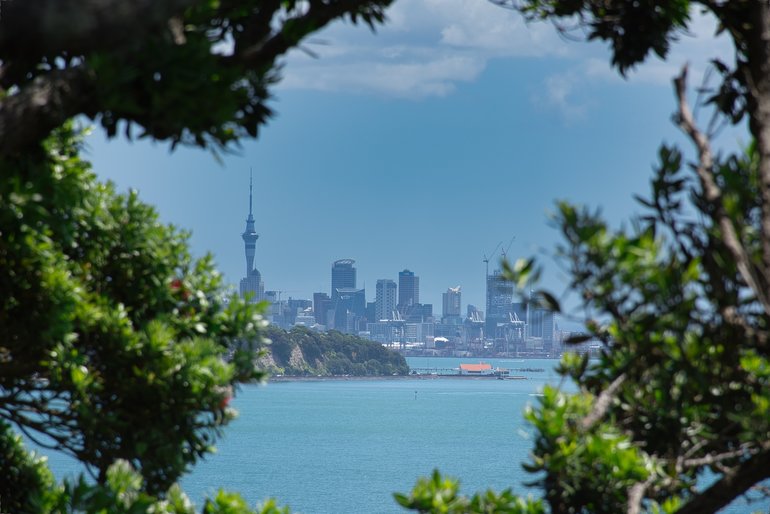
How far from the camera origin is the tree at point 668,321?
312cm

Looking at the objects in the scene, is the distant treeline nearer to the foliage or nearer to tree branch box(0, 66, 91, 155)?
the foliage

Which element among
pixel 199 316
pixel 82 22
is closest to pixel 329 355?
pixel 199 316

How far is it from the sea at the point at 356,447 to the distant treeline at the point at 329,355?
133 inches

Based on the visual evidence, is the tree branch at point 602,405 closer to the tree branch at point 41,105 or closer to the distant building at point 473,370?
the tree branch at point 41,105

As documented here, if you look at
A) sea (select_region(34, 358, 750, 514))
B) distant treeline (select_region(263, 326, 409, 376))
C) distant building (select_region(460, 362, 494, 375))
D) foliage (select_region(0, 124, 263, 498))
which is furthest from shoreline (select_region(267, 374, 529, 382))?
foliage (select_region(0, 124, 263, 498))

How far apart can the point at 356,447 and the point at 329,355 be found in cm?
6228

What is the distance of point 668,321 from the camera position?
3.10 meters

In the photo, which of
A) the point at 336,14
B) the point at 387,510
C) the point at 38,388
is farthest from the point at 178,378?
the point at 387,510

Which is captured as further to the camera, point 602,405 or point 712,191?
point 602,405

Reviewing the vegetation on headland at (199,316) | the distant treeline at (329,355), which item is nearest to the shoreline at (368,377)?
the distant treeline at (329,355)

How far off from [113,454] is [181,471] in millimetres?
408

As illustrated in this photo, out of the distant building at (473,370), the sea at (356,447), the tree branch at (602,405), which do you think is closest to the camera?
the tree branch at (602,405)

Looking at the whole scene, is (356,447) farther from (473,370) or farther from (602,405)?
(473,370)

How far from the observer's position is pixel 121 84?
334 cm
